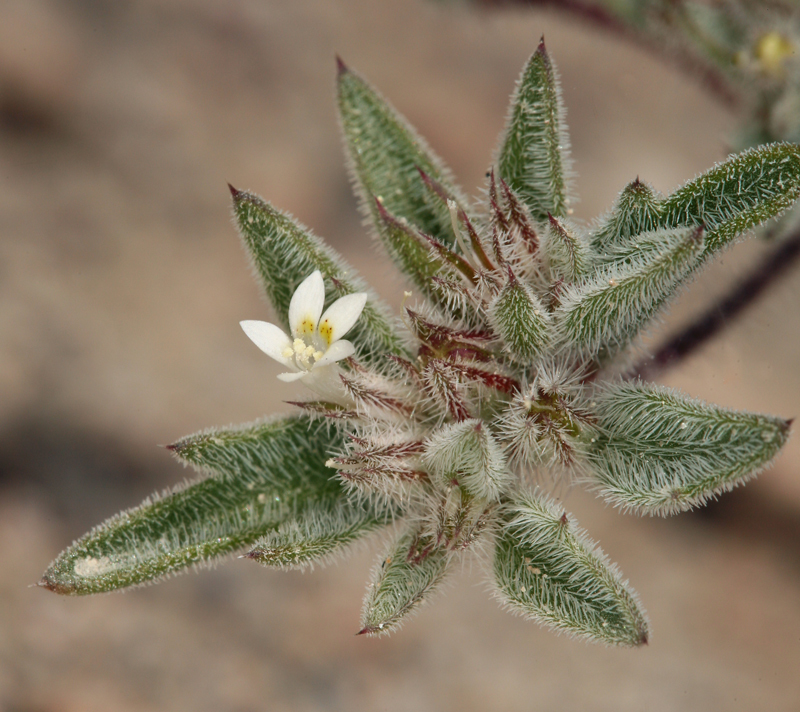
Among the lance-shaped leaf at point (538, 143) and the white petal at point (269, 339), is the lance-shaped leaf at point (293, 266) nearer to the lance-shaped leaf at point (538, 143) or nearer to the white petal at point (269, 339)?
the white petal at point (269, 339)

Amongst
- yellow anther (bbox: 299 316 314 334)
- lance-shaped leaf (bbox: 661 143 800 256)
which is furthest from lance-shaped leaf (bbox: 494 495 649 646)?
lance-shaped leaf (bbox: 661 143 800 256)

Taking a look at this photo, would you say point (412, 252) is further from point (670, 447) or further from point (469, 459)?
point (670, 447)

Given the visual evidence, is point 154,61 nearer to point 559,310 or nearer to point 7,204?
point 7,204

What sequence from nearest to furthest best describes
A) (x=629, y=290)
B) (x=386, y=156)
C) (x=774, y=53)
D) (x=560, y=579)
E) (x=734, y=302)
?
(x=629, y=290)
(x=560, y=579)
(x=386, y=156)
(x=774, y=53)
(x=734, y=302)

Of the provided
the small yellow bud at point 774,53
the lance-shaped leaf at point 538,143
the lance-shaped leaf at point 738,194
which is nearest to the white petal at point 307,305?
the lance-shaped leaf at point 538,143

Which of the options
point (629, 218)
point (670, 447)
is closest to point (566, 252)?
point (629, 218)

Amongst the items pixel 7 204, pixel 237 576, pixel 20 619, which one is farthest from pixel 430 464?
pixel 7 204

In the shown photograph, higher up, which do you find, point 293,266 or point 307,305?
point 293,266
